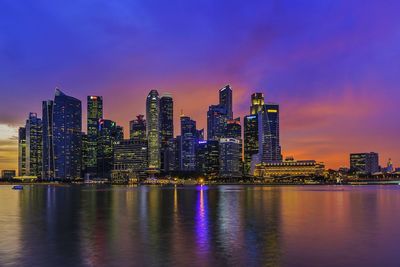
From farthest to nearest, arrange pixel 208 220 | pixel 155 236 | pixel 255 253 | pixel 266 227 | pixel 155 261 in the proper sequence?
1. pixel 208 220
2. pixel 266 227
3. pixel 155 236
4. pixel 255 253
5. pixel 155 261

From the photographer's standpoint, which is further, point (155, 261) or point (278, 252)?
point (278, 252)

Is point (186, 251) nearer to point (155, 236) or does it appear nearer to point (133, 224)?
point (155, 236)

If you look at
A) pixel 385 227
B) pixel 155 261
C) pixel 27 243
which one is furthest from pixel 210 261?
pixel 385 227

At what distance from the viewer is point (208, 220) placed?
5997cm

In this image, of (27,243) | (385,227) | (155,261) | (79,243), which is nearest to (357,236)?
(385,227)

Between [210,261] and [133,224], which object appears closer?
[210,261]

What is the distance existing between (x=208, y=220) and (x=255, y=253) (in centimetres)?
2566

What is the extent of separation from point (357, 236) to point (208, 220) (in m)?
20.7

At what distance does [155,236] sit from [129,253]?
934cm

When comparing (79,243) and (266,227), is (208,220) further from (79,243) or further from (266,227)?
(79,243)

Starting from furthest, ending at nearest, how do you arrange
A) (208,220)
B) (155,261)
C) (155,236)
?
(208,220) → (155,236) → (155,261)

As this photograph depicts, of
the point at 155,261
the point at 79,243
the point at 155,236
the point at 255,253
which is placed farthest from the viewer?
the point at 155,236

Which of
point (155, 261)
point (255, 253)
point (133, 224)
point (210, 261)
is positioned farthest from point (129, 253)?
point (133, 224)

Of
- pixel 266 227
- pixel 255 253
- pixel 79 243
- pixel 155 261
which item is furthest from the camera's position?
pixel 266 227
